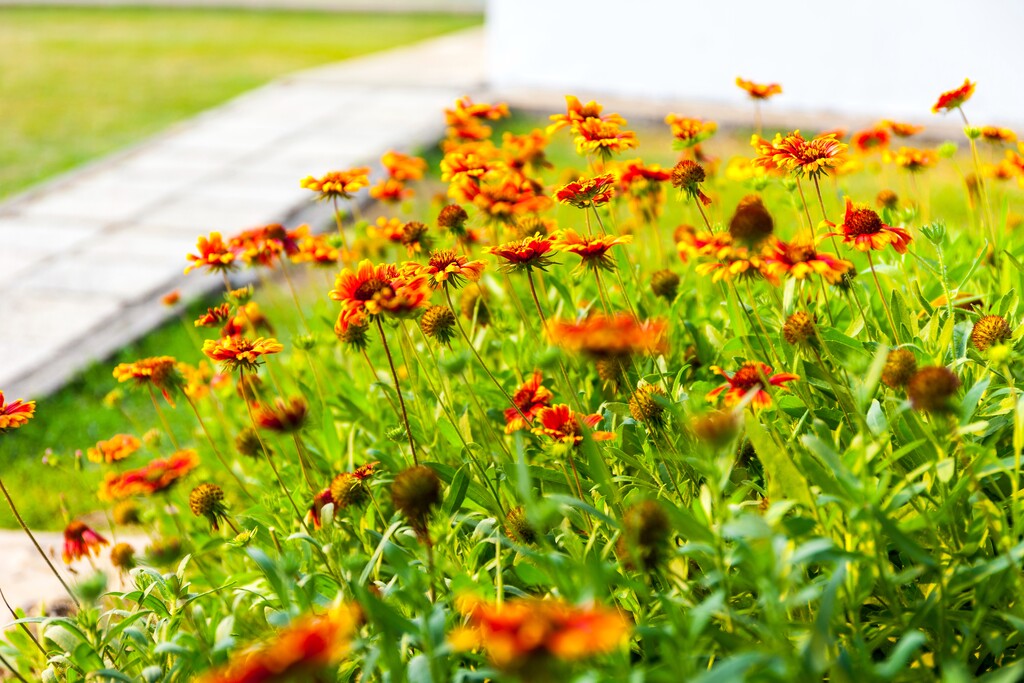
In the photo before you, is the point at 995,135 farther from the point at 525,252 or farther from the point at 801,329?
the point at 525,252

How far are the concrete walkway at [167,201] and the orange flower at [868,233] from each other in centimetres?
234

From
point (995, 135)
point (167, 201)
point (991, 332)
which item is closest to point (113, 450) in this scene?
point (991, 332)

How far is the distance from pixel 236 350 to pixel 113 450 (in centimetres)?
51

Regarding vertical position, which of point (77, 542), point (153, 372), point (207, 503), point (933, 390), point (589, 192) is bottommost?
point (77, 542)

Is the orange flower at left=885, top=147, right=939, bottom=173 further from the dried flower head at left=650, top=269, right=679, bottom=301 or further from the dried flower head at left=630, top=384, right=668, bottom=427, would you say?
the dried flower head at left=630, top=384, right=668, bottom=427

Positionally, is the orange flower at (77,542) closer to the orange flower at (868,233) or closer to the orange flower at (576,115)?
the orange flower at (576,115)

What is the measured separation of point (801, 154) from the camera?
1.58 m

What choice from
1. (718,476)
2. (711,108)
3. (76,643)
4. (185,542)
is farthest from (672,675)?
(711,108)

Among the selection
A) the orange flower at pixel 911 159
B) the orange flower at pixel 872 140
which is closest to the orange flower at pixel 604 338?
the orange flower at pixel 911 159

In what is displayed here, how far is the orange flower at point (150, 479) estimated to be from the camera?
1.75m

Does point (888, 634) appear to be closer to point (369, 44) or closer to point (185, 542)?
point (185, 542)

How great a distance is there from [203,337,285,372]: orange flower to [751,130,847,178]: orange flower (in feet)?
2.55

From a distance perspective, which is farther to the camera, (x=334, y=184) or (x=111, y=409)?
(x=111, y=409)

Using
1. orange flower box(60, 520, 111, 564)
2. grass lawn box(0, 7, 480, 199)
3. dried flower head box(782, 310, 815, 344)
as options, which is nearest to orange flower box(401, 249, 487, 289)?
dried flower head box(782, 310, 815, 344)
